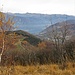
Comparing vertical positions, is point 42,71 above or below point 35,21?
above

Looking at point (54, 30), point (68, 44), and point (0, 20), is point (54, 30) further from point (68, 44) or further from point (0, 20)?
Result: point (0, 20)

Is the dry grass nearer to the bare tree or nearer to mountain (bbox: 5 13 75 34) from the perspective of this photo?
Result: the bare tree

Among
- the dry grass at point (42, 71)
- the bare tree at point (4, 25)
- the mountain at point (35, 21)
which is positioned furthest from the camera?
the mountain at point (35, 21)

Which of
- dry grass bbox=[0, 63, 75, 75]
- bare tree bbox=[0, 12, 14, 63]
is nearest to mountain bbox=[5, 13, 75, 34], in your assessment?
bare tree bbox=[0, 12, 14, 63]

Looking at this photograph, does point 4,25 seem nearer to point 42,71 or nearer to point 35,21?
point 42,71

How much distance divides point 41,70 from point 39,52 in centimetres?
245

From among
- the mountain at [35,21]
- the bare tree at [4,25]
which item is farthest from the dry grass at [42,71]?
the mountain at [35,21]

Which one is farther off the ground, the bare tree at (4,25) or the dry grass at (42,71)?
the bare tree at (4,25)

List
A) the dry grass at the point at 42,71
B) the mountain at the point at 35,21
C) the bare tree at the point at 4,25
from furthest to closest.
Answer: the mountain at the point at 35,21
the bare tree at the point at 4,25
the dry grass at the point at 42,71

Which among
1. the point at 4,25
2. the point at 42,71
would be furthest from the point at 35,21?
the point at 42,71

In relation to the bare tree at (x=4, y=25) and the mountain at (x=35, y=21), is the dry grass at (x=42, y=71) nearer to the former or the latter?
the bare tree at (x=4, y=25)

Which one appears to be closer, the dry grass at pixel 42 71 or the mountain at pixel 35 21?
the dry grass at pixel 42 71

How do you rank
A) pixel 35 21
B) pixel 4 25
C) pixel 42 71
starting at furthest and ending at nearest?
1. pixel 35 21
2. pixel 4 25
3. pixel 42 71

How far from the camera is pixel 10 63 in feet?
25.3
